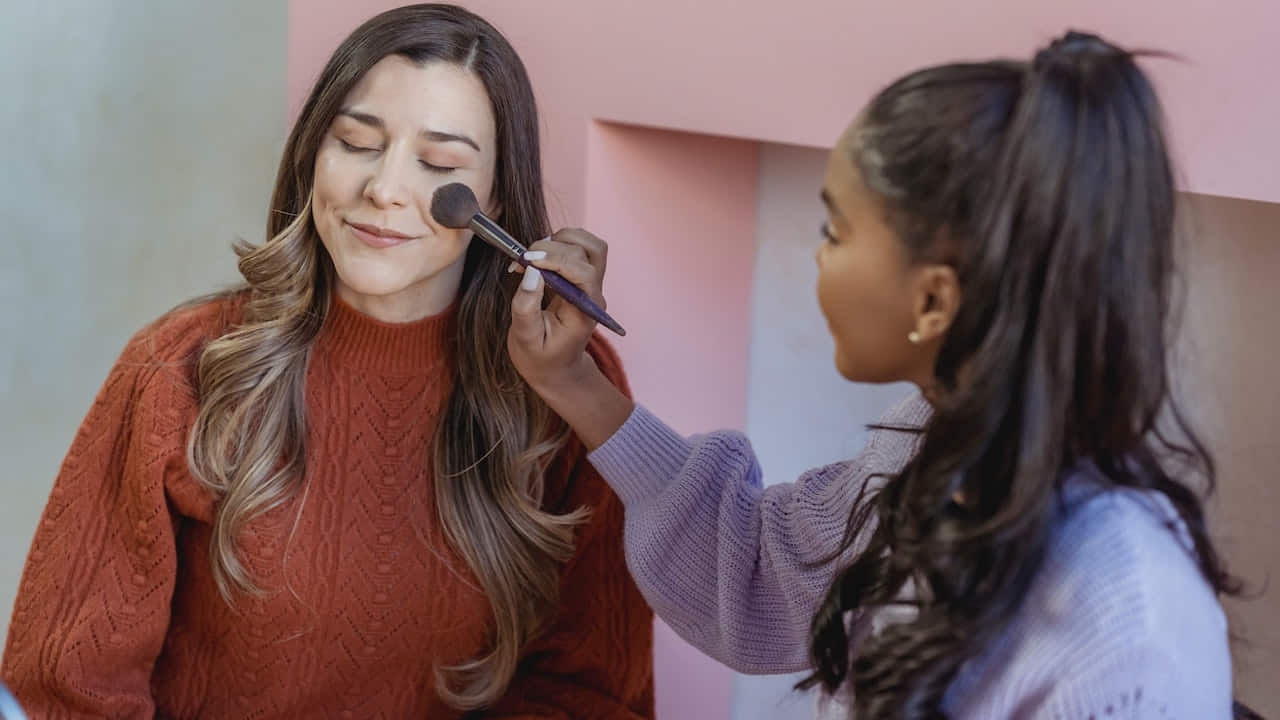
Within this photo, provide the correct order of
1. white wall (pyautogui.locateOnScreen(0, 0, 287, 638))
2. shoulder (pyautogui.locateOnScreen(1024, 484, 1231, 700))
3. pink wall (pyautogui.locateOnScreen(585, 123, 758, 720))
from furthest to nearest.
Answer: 1. white wall (pyautogui.locateOnScreen(0, 0, 287, 638))
2. pink wall (pyautogui.locateOnScreen(585, 123, 758, 720))
3. shoulder (pyautogui.locateOnScreen(1024, 484, 1231, 700))

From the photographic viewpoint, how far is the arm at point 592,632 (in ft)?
3.91

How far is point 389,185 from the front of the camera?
106 cm

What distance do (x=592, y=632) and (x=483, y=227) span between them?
0.37m

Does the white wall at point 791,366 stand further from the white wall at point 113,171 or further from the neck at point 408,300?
the white wall at point 113,171

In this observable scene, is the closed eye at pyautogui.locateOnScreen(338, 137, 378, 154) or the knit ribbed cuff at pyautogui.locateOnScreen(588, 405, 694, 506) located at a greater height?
the closed eye at pyautogui.locateOnScreen(338, 137, 378, 154)

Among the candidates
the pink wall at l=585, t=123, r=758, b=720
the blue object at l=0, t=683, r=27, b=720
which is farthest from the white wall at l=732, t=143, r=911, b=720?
the blue object at l=0, t=683, r=27, b=720

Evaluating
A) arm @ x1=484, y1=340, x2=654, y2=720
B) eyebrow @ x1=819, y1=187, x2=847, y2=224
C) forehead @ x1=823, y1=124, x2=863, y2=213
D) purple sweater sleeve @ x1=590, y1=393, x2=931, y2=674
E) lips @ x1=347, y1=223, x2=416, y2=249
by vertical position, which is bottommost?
arm @ x1=484, y1=340, x2=654, y2=720

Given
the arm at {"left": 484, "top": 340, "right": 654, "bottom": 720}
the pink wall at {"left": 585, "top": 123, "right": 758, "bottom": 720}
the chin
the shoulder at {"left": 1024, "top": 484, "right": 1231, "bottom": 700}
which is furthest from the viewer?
the pink wall at {"left": 585, "top": 123, "right": 758, "bottom": 720}

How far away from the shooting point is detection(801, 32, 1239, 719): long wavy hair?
0.71 meters

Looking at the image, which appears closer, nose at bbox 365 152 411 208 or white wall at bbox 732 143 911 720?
nose at bbox 365 152 411 208

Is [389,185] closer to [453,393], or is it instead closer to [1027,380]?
[453,393]

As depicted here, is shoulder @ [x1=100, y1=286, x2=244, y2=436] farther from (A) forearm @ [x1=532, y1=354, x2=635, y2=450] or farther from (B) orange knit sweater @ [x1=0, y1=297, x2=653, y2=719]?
(A) forearm @ [x1=532, y1=354, x2=635, y2=450]

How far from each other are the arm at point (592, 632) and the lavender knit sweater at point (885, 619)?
121 mm

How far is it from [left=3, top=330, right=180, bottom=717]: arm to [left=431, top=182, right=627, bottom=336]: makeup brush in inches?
10.9
